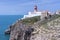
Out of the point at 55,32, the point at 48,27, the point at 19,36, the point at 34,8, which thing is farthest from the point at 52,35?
the point at 34,8

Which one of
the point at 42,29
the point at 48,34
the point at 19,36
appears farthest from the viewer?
the point at 19,36

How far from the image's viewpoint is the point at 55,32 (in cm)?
2814

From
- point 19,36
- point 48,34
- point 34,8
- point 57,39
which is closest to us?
point 57,39

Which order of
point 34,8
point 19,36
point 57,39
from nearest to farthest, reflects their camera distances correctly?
1. point 57,39
2. point 19,36
3. point 34,8

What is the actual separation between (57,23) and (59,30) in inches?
88.1

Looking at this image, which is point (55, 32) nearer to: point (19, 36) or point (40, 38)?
point (40, 38)

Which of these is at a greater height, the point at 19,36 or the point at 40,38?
the point at 40,38

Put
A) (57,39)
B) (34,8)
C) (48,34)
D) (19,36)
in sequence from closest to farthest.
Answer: (57,39), (48,34), (19,36), (34,8)

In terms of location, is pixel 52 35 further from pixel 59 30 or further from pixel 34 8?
pixel 34 8

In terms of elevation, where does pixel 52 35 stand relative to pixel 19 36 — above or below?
above

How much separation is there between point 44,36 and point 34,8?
32.1m

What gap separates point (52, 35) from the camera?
91.8 feet

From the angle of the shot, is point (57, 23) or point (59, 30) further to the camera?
point (57, 23)

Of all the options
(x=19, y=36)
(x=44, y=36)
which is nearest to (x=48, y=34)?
(x=44, y=36)
